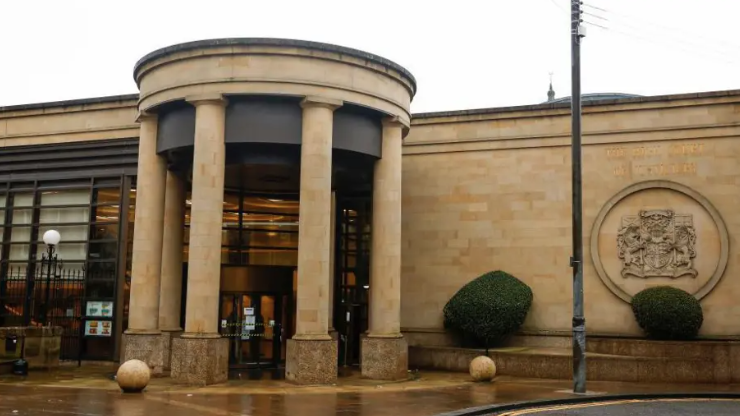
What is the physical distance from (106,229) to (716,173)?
21.2m

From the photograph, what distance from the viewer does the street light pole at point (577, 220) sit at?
61.7 ft

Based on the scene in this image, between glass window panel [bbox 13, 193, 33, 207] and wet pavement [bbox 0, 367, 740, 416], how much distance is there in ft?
30.1

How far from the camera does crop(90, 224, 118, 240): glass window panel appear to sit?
90.5 feet

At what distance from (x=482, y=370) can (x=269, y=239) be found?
30.8 ft

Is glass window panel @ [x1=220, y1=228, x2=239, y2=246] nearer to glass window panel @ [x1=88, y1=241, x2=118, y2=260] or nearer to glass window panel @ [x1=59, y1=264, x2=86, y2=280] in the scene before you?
glass window panel @ [x1=88, y1=241, x2=118, y2=260]

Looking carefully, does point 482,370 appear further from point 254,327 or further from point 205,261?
point 205,261

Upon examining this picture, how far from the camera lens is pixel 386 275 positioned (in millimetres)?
22672

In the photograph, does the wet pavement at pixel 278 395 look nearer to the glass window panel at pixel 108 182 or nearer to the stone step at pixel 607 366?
the stone step at pixel 607 366

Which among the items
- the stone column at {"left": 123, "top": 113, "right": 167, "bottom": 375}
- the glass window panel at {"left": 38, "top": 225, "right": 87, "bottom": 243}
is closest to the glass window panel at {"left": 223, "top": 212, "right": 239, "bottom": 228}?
the stone column at {"left": 123, "top": 113, "right": 167, "bottom": 375}

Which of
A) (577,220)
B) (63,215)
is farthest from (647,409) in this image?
(63,215)

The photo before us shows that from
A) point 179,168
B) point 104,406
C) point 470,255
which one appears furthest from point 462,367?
point 104,406

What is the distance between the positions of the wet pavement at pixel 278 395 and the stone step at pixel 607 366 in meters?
0.83

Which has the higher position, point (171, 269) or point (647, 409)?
point (171, 269)

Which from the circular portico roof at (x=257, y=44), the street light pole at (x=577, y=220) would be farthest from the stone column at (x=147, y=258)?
the street light pole at (x=577, y=220)
